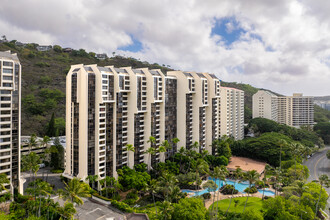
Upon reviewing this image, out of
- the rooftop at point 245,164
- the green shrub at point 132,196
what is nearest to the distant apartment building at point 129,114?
the green shrub at point 132,196

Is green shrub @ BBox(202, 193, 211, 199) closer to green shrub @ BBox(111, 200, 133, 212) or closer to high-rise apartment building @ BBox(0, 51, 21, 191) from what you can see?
green shrub @ BBox(111, 200, 133, 212)

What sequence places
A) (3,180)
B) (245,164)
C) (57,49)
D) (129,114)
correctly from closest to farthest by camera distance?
1. (3,180)
2. (129,114)
3. (245,164)
4. (57,49)

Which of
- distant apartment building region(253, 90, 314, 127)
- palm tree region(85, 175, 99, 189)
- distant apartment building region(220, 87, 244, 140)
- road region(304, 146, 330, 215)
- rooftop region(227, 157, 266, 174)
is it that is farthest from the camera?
distant apartment building region(253, 90, 314, 127)

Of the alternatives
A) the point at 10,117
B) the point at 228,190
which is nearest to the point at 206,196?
the point at 228,190

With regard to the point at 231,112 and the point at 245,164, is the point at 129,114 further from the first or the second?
the point at 231,112

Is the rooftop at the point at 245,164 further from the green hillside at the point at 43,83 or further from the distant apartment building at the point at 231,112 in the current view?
the green hillside at the point at 43,83

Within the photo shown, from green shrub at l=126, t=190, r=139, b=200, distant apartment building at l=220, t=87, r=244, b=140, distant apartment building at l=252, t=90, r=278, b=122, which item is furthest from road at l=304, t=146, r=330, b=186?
green shrub at l=126, t=190, r=139, b=200

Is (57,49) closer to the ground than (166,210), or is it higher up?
higher up
